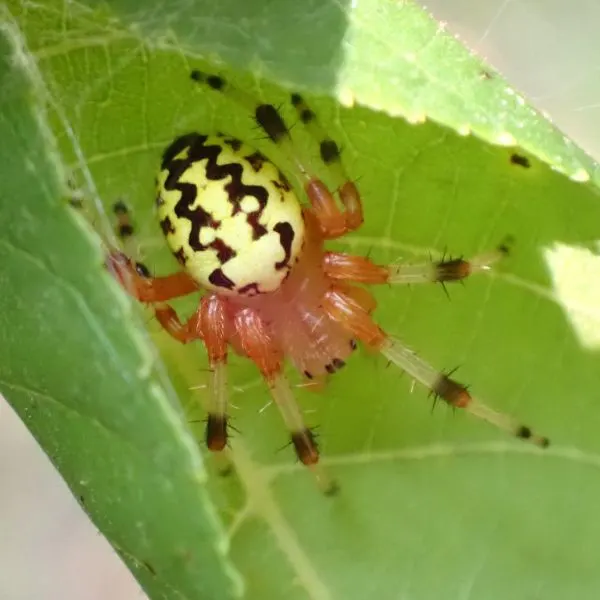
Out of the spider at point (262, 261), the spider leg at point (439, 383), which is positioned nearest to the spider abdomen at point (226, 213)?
the spider at point (262, 261)

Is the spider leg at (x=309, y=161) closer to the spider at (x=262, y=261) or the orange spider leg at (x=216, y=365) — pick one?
the spider at (x=262, y=261)

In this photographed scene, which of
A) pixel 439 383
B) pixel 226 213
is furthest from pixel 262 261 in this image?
pixel 439 383

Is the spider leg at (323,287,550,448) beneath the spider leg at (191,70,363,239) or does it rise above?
beneath

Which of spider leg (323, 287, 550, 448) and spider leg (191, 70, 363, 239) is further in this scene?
spider leg (323, 287, 550, 448)

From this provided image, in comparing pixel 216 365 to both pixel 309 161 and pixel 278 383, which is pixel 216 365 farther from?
pixel 309 161

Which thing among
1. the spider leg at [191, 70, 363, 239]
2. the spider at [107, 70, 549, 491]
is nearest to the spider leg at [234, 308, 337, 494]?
the spider at [107, 70, 549, 491]

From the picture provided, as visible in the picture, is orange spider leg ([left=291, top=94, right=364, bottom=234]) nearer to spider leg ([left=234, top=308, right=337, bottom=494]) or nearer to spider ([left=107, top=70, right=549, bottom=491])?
spider ([left=107, top=70, right=549, bottom=491])

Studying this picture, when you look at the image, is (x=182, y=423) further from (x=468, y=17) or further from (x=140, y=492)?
(x=468, y=17)
